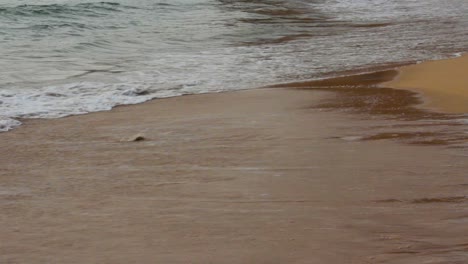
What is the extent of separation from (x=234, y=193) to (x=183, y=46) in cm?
856

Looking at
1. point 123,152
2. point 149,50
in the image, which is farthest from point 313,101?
point 149,50

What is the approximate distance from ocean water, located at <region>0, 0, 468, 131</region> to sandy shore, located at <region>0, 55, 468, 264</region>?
1.52 metres

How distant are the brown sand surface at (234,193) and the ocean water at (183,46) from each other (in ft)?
5.30

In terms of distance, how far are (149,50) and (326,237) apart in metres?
8.99

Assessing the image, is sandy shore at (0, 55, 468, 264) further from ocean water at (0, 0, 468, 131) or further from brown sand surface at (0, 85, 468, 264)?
ocean water at (0, 0, 468, 131)

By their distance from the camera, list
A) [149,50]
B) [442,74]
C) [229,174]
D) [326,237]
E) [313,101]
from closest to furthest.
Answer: [326,237] < [229,174] < [313,101] < [442,74] < [149,50]

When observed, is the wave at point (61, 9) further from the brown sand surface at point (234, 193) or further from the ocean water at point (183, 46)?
the brown sand surface at point (234, 193)

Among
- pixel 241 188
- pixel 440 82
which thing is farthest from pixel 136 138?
pixel 440 82

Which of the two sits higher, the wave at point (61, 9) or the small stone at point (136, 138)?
the small stone at point (136, 138)

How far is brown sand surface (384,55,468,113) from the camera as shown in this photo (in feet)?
22.0

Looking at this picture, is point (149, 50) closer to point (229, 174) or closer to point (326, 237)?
point (229, 174)

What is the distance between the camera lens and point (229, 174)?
4.54m

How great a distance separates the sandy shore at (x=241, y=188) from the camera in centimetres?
334

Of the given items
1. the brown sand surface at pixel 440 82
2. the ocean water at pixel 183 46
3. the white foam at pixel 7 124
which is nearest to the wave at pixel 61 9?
the ocean water at pixel 183 46
